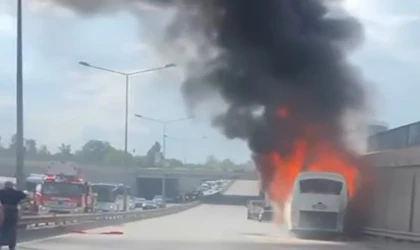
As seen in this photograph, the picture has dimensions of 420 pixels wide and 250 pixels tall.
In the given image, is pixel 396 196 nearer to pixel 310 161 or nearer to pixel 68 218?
pixel 310 161

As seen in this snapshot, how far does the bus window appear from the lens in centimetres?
4341

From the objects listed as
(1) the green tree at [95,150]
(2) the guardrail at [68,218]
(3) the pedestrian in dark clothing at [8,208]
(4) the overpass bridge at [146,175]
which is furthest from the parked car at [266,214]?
(1) the green tree at [95,150]

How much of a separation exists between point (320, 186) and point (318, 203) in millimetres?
927

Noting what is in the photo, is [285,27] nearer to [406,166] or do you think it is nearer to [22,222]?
[406,166]

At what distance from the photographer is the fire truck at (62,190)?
5556 cm

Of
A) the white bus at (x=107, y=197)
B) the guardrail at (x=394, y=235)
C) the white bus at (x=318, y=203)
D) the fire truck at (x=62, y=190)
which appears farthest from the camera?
the white bus at (x=107, y=197)

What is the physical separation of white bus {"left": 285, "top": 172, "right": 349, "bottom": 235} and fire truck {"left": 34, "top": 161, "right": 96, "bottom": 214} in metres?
16.8

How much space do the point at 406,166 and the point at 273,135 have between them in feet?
29.8

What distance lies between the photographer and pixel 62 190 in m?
55.8

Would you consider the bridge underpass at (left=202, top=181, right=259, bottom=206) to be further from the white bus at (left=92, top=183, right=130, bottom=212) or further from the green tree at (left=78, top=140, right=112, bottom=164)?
the white bus at (left=92, top=183, right=130, bottom=212)

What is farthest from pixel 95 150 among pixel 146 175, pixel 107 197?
pixel 107 197

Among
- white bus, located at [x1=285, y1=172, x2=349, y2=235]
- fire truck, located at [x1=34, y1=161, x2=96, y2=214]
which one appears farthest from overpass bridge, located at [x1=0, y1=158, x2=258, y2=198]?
white bus, located at [x1=285, y1=172, x2=349, y2=235]

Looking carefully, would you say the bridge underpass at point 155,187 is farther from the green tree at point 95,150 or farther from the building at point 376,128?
the building at point 376,128

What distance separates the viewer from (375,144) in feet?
165
